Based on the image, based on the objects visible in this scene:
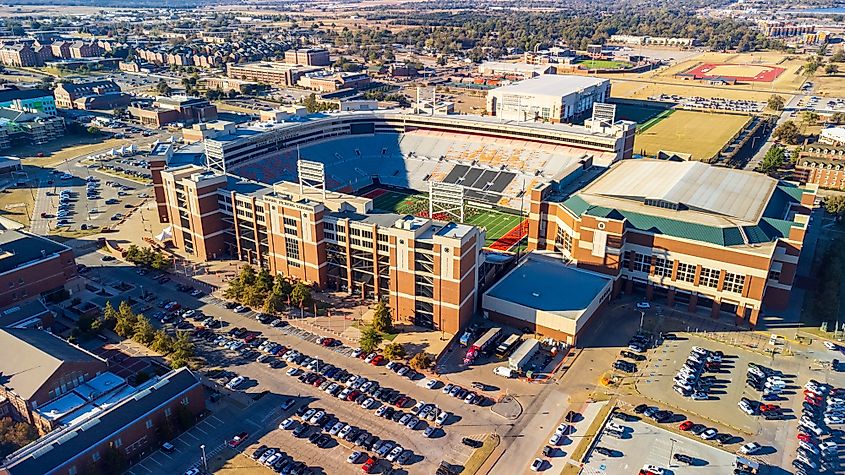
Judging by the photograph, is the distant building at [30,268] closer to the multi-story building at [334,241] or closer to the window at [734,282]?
the multi-story building at [334,241]

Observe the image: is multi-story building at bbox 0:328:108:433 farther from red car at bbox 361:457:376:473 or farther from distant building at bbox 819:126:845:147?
distant building at bbox 819:126:845:147

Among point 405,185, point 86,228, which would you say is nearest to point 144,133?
point 86,228

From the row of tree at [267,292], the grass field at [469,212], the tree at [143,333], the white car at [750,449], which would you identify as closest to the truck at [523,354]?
the white car at [750,449]

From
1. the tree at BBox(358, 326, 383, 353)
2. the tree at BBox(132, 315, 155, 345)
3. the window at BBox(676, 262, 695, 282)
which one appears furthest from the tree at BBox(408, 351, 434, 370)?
the window at BBox(676, 262, 695, 282)

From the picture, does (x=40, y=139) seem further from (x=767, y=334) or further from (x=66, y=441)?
(x=767, y=334)

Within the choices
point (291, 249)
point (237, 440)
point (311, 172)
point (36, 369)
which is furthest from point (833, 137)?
point (36, 369)

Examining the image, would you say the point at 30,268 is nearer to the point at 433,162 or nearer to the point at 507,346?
the point at 507,346

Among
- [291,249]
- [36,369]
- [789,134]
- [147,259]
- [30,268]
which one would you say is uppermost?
[30,268]
